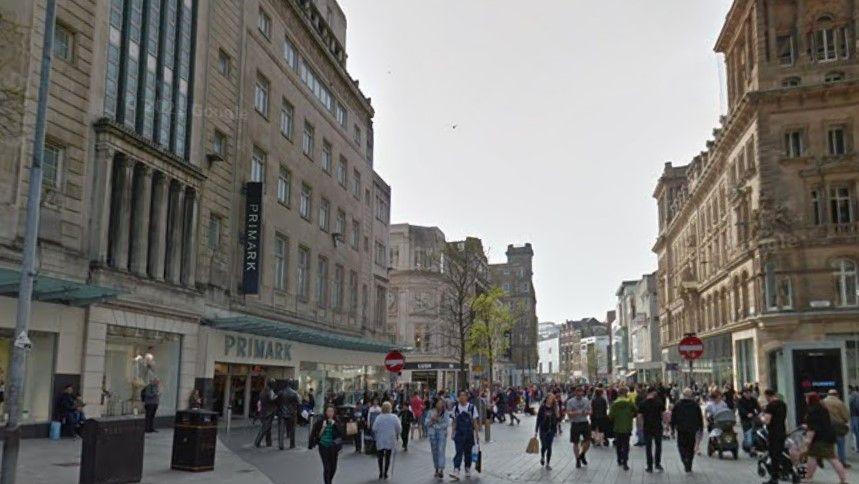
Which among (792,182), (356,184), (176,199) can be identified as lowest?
(176,199)

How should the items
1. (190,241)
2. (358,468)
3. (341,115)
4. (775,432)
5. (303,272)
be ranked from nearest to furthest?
(775,432), (358,468), (190,241), (303,272), (341,115)

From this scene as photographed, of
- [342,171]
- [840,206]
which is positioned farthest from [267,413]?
[840,206]

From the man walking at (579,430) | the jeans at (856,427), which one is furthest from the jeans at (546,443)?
the jeans at (856,427)

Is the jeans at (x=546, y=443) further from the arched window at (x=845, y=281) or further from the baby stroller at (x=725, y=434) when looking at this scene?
the arched window at (x=845, y=281)

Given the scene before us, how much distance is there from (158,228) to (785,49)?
111 feet

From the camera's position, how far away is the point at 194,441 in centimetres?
1512

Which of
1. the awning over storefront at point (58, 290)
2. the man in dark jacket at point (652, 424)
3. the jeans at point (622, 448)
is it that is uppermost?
the awning over storefront at point (58, 290)

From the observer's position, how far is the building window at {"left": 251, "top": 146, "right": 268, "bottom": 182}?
33175 mm

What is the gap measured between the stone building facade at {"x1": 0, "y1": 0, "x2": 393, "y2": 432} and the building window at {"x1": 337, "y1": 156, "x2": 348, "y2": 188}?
1182 millimetres

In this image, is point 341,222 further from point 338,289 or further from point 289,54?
point 289,54

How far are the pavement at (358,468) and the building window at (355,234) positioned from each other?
2590 centimetres

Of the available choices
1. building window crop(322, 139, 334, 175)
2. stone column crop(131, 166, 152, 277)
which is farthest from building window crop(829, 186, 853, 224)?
stone column crop(131, 166, 152, 277)

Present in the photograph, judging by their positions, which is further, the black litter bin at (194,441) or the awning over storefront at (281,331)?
the awning over storefront at (281,331)

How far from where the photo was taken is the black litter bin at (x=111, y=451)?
12.4m
